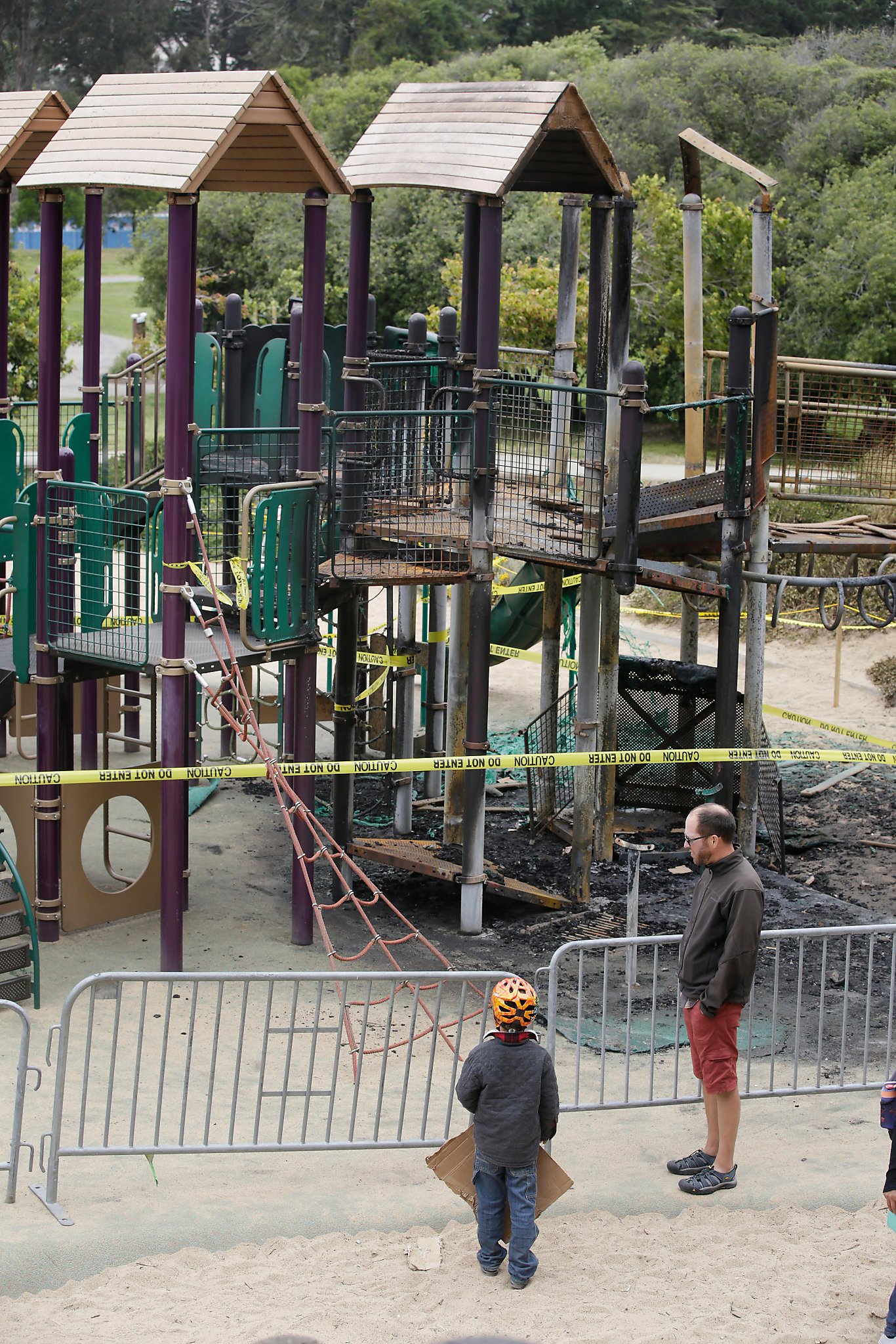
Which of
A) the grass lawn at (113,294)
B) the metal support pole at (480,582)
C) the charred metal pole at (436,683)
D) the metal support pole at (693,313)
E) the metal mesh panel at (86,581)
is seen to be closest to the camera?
the metal mesh panel at (86,581)

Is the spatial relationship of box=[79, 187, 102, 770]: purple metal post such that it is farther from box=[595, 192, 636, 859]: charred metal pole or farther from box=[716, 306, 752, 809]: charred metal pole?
box=[716, 306, 752, 809]: charred metal pole

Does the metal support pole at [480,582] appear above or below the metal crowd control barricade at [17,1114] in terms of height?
above

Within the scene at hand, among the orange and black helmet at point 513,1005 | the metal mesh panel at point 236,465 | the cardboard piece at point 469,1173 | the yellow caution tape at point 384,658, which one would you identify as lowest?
the cardboard piece at point 469,1173

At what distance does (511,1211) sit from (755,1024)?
3.29 metres

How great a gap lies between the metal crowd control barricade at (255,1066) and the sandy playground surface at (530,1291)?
0.64m

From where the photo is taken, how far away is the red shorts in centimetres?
638

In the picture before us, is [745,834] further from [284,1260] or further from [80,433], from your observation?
[284,1260]

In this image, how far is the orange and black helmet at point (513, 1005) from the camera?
5.60 meters

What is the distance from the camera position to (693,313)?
11781 millimetres

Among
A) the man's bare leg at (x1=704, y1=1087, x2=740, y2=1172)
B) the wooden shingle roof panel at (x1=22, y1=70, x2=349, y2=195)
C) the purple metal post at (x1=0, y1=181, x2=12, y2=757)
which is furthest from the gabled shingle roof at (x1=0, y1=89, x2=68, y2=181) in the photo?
the man's bare leg at (x1=704, y1=1087, x2=740, y2=1172)

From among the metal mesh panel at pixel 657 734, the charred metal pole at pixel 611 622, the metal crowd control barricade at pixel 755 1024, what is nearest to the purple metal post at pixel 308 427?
the metal crowd control barricade at pixel 755 1024

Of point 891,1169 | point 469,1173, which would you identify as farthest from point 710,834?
point 469,1173

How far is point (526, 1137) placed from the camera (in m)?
5.69

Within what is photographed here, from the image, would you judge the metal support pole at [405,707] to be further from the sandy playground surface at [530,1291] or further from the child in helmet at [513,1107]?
the child in helmet at [513,1107]
